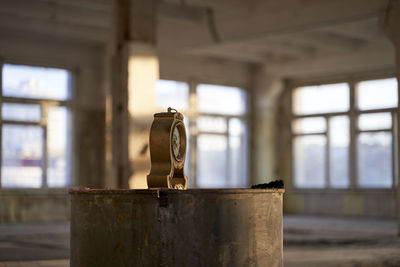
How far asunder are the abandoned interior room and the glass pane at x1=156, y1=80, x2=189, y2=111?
0.18ft

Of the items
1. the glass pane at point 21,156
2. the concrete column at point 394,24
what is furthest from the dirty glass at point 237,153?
the concrete column at point 394,24

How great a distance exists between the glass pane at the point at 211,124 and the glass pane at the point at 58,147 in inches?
174

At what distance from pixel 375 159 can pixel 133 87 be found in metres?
9.87

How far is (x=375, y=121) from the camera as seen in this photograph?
1867 centimetres

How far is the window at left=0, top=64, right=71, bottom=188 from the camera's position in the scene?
16.4 m

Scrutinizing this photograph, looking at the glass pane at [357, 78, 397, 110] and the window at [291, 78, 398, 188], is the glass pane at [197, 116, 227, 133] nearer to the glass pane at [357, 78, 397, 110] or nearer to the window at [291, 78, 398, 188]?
the window at [291, 78, 398, 188]

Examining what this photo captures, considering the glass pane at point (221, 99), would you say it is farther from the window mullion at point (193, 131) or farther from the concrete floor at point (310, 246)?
the concrete floor at point (310, 246)

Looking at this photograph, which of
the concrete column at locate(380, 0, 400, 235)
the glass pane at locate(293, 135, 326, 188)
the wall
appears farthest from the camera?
the glass pane at locate(293, 135, 326, 188)

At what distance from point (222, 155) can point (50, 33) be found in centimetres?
693

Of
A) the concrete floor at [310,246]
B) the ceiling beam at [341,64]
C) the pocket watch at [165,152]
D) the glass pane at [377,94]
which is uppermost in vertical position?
the ceiling beam at [341,64]

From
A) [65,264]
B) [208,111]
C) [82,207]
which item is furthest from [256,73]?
[82,207]

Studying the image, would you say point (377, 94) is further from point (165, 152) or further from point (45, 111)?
point (165, 152)

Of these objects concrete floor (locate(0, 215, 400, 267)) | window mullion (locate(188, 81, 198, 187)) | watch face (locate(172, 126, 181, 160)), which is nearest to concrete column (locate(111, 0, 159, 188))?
concrete floor (locate(0, 215, 400, 267))

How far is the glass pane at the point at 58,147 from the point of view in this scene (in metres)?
17.2
